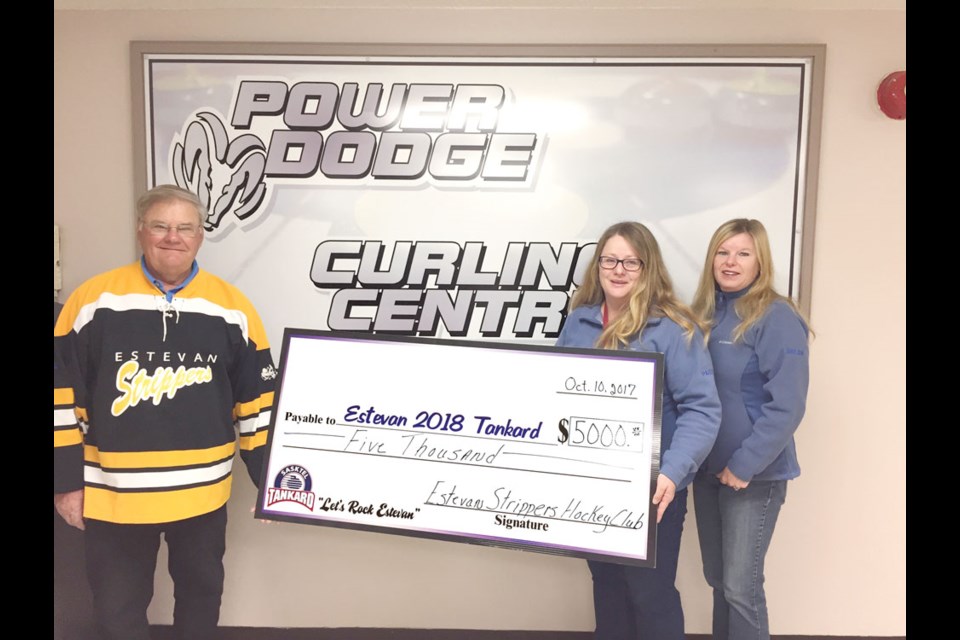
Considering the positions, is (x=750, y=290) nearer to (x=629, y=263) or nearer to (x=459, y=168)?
(x=629, y=263)

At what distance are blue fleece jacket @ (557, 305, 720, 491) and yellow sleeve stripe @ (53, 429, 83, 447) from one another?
179 cm

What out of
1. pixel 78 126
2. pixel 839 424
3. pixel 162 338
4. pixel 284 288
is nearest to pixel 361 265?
pixel 284 288

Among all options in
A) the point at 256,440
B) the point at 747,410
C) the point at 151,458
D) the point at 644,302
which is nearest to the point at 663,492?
the point at 747,410

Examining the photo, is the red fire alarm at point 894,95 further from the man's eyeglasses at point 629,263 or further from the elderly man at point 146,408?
the elderly man at point 146,408

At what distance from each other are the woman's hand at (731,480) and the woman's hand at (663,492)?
10.1 inches

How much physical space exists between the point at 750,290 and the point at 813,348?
66 cm

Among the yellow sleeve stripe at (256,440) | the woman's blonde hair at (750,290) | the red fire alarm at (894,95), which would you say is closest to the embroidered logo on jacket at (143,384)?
the yellow sleeve stripe at (256,440)

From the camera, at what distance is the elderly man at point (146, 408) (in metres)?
1.82

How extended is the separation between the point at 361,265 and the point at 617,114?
3.86 feet

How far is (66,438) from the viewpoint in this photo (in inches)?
72.7

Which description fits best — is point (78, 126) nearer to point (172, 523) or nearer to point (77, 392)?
point (77, 392)

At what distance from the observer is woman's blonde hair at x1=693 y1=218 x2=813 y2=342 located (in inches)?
74.3

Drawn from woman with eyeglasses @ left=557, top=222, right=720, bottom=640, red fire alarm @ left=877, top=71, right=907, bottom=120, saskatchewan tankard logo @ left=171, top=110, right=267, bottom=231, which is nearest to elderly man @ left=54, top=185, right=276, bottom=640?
saskatchewan tankard logo @ left=171, top=110, right=267, bottom=231

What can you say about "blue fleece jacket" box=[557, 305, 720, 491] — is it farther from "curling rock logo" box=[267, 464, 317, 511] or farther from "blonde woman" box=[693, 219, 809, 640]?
"curling rock logo" box=[267, 464, 317, 511]
